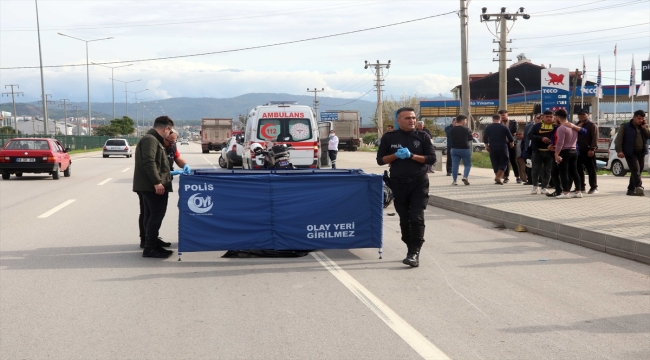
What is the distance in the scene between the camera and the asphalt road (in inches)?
201

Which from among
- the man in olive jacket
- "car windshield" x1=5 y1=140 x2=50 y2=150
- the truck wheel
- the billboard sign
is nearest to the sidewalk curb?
the man in olive jacket

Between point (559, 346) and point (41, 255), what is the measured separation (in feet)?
21.1

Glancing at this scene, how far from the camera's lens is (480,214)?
43.2 feet

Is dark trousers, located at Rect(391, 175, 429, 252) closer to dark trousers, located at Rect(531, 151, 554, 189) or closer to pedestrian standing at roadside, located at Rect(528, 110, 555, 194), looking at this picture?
pedestrian standing at roadside, located at Rect(528, 110, 555, 194)

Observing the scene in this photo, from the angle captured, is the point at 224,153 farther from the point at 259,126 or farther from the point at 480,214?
the point at 480,214

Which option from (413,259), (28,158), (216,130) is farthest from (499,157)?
(216,130)

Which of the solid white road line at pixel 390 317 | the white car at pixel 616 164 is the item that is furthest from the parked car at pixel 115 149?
the solid white road line at pixel 390 317

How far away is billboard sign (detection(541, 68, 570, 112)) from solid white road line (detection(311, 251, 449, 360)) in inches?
749

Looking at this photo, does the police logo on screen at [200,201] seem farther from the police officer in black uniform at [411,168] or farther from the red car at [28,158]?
the red car at [28,158]

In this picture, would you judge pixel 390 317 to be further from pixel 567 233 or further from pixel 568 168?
pixel 568 168

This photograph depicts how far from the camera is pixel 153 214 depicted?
29.1 ft

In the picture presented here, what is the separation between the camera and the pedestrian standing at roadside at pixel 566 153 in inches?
535

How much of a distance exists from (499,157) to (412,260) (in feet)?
32.7

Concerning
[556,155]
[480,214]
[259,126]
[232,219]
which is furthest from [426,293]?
[259,126]
